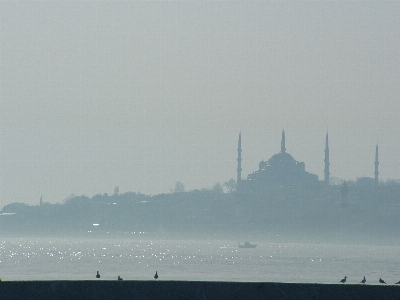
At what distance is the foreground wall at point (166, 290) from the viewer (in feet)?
90.0

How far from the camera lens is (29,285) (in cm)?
2766

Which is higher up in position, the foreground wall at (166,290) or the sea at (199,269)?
the sea at (199,269)

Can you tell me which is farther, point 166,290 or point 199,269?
point 199,269

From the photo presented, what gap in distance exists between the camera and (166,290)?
91.2ft

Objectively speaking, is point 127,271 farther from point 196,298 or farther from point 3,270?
point 196,298

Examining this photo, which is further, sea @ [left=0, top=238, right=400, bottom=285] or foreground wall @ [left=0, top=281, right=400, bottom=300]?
sea @ [left=0, top=238, right=400, bottom=285]

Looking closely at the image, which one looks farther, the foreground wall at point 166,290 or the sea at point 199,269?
the sea at point 199,269

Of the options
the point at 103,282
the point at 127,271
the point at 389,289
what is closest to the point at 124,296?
the point at 103,282

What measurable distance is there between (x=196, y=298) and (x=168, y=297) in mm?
705

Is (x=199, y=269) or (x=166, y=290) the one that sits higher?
(x=199, y=269)

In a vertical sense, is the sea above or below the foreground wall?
above

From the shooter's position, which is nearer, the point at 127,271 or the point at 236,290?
the point at 236,290

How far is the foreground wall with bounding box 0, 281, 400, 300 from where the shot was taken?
90.0ft

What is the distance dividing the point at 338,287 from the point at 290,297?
137 centimetres
